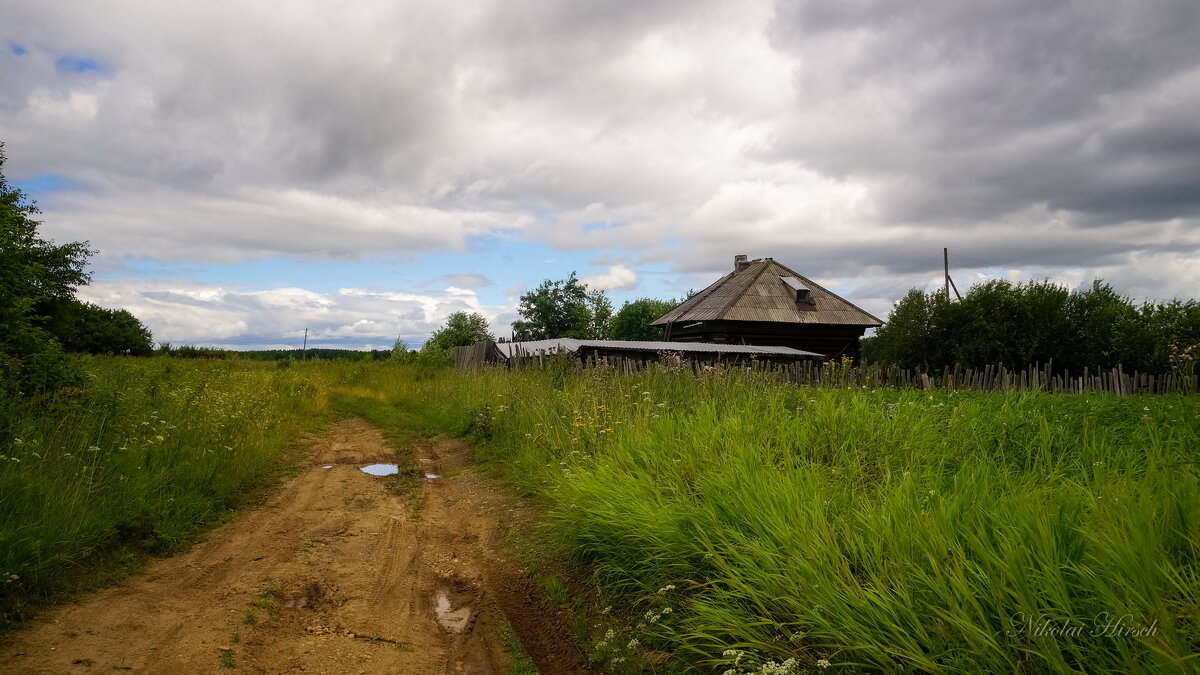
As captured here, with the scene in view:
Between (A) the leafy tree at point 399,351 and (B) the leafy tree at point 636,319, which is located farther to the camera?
(B) the leafy tree at point 636,319

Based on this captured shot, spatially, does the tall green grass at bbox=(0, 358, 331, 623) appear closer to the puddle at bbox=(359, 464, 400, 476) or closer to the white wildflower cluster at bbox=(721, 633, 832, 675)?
the puddle at bbox=(359, 464, 400, 476)

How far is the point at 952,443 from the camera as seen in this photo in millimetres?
6031

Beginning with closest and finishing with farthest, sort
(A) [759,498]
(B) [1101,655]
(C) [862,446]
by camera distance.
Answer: (B) [1101,655], (A) [759,498], (C) [862,446]

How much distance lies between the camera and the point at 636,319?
56500 millimetres

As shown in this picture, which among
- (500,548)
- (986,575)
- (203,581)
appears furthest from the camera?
(500,548)

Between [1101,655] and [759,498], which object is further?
[759,498]

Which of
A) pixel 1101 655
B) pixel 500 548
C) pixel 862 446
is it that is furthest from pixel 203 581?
pixel 862 446

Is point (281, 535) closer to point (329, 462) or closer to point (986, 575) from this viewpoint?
point (329, 462)

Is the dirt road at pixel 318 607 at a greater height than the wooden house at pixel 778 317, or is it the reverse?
the wooden house at pixel 778 317

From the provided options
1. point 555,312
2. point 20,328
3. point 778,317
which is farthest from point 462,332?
point 20,328

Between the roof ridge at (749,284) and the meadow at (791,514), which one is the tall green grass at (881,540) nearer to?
the meadow at (791,514)

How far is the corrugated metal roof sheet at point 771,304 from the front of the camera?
99.6 ft

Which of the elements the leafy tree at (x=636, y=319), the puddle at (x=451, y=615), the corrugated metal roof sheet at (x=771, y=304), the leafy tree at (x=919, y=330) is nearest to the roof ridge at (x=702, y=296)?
the corrugated metal roof sheet at (x=771, y=304)

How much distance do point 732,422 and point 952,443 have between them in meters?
2.24
